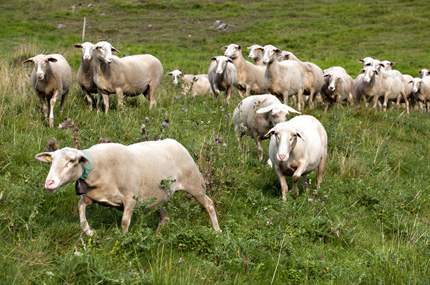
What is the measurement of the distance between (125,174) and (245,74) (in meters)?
9.45

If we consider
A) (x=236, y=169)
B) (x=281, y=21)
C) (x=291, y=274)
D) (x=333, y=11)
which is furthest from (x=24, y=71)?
(x=333, y=11)

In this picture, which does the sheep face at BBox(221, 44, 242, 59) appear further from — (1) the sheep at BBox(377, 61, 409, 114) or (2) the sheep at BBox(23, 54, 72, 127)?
(2) the sheep at BBox(23, 54, 72, 127)

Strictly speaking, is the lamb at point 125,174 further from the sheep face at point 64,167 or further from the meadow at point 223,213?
the meadow at point 223,213

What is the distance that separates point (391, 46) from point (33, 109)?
80.5ft

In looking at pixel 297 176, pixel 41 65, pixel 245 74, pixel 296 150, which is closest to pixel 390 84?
pixel 245 74

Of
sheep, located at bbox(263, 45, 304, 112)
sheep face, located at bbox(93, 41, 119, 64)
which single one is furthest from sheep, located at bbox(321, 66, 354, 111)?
sheep face, located at bbox(93, 41, 119, 64)

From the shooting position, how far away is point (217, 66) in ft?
40.4

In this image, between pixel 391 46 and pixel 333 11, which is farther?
pixel 333 11

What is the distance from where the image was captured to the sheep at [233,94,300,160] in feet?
25.3

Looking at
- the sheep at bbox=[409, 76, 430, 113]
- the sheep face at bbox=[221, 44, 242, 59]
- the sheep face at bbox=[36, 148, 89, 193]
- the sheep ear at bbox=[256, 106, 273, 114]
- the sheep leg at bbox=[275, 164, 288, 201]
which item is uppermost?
the sheep face at bbox=[36, 148, 89, 193]

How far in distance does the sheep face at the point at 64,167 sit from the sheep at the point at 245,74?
9.60 meters

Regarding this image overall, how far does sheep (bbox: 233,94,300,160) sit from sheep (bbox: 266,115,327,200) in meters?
0.55

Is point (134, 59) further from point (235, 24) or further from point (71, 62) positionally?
point (235, 24)

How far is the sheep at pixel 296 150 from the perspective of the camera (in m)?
6.11
